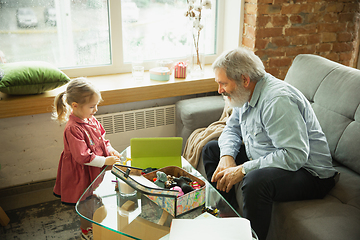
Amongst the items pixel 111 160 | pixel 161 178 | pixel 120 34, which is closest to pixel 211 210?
pixel 161 178

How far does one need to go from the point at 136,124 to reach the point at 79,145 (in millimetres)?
906

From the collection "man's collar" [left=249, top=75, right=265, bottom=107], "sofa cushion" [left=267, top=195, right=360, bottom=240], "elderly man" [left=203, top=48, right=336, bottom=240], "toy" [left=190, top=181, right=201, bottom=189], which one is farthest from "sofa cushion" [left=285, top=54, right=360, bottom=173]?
"toy" [left=190, top=181, right=201, bottom=189]

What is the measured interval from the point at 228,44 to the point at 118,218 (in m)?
1.98

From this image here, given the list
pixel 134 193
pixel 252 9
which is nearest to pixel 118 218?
pixel 134 193

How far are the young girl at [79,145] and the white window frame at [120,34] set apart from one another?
2.94 feet

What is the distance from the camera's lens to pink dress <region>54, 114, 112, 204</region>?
1706mm

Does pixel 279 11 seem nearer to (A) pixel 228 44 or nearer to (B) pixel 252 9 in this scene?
(B) pixel 252 9

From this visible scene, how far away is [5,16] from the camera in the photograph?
2307 millimetres

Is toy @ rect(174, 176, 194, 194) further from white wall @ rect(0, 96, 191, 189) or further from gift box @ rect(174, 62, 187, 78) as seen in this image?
gift box @ rect(174, 62, 187, 78)

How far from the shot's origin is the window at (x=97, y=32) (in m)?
2.39

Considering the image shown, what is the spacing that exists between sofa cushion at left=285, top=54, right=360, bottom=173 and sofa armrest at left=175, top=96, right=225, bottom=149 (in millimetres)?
608

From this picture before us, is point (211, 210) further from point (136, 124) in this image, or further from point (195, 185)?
point (136, 124)

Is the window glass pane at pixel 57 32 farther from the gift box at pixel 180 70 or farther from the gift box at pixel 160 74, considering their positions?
the gift box at pixel 180 70

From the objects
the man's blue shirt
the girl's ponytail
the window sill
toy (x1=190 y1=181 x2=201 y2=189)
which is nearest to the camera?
toy (x1=190 y1=181 x2=201 y2=189)
